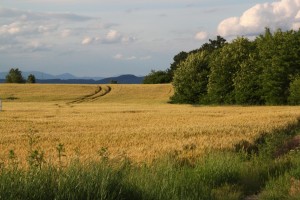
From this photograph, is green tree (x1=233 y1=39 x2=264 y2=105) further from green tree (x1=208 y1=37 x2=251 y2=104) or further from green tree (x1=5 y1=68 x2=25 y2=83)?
green tree (x1=5 y1=68 x2=25 y2=83)

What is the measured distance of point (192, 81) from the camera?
269 ft

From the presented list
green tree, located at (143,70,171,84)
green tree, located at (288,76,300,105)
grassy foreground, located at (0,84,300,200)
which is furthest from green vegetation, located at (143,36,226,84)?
grassy foreground, located at (0,84,300,200)

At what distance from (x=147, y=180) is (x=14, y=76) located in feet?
481

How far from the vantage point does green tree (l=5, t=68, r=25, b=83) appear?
489 feet

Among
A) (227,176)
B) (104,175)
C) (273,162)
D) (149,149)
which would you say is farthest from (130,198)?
(149,149)

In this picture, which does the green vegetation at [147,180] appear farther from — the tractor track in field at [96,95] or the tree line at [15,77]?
the tree line at [15,77]

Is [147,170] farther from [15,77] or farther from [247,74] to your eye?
[15,77]

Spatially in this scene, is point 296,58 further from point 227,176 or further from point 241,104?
point 227,176

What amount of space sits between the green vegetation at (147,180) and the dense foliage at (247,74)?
5654 centimetres

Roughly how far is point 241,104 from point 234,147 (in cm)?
5563

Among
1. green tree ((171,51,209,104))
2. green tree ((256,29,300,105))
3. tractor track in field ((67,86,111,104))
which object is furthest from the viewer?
tractor track in field ((67,86,111,104))

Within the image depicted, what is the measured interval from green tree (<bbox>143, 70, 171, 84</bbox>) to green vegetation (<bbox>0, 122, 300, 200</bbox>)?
120 m

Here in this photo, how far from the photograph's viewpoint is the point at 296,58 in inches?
2783

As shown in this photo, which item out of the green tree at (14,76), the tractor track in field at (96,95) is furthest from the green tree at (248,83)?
the green tree at (14,76)
